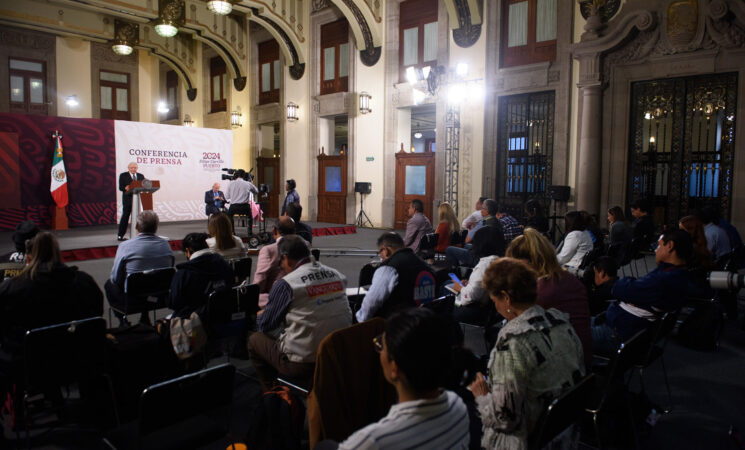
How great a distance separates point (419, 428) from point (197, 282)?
2382 millimetres

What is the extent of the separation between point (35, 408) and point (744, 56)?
10311mm

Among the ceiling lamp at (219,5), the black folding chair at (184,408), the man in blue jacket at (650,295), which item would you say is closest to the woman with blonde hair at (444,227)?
the man in blue jacket at (650,295)

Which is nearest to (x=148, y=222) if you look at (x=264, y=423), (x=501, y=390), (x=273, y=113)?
(x=264, y=423)

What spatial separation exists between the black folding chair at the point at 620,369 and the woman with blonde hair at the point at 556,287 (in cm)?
16

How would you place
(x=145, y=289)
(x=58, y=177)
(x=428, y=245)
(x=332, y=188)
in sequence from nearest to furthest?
1. (x=145, y=289)
2. (x=428, y=245)
3. (x=58, y=177)
4. (x=332, y=188)

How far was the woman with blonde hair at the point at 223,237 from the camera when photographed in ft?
14.0

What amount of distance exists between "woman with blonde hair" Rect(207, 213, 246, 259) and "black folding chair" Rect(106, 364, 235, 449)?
2.37 meters

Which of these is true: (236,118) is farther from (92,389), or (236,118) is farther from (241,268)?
(92,389)

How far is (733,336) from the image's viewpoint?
15.2 ft

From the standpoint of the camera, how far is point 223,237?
4332mm

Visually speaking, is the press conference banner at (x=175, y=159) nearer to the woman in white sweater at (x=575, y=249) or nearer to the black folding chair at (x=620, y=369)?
the woman in white sweater at (x=575, y=249)

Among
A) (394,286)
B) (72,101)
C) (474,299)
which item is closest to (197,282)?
(394,286)

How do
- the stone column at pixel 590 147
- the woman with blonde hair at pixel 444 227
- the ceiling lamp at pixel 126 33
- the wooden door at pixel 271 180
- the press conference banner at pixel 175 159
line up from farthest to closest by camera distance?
the ceiling lamp at pixel 126 33 < the wooden door at pixel 271 180 < the press conference banner at pixel 175 159 < the stone column at pixel 590 147 < the woman with blonde hair at pixel 444 227

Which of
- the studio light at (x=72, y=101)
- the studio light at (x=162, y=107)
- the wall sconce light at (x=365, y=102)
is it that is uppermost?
the studio light at (x=162, y=107)
